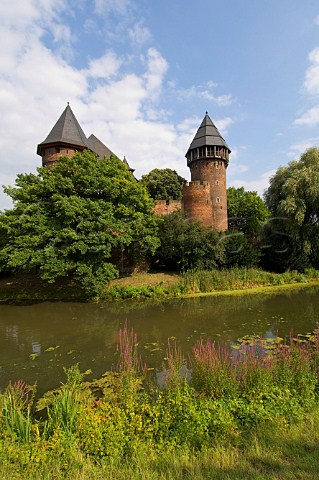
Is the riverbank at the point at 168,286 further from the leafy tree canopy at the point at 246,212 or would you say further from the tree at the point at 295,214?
the leafy tree canopy at the point at 246,212

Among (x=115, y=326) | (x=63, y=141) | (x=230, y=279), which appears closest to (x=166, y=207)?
(x=63, y=141)

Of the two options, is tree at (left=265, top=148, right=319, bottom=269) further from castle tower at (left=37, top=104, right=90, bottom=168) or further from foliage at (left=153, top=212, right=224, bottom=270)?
castle tower at (left=37, top=104, right=90, bottom=168)

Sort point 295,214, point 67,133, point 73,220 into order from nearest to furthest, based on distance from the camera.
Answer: point 73,220 < point 295,214 < point 67,133

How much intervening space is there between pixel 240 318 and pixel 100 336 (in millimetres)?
5273

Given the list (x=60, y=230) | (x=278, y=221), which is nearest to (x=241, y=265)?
(x=278, y=221)

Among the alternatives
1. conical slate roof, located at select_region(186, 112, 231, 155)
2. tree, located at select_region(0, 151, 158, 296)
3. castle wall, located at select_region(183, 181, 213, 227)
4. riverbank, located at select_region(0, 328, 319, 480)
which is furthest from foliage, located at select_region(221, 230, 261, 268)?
riverbank, located at select_region(0, 328, 319, 480)

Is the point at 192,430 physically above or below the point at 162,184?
below

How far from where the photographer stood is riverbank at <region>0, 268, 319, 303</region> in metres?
16.0

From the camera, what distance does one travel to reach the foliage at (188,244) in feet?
64.1

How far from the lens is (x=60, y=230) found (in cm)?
1448

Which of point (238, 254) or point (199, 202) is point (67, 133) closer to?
point (199, 202)

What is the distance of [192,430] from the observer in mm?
3537

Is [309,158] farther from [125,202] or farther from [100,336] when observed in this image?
[100,336]

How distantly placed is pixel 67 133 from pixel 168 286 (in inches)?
614
